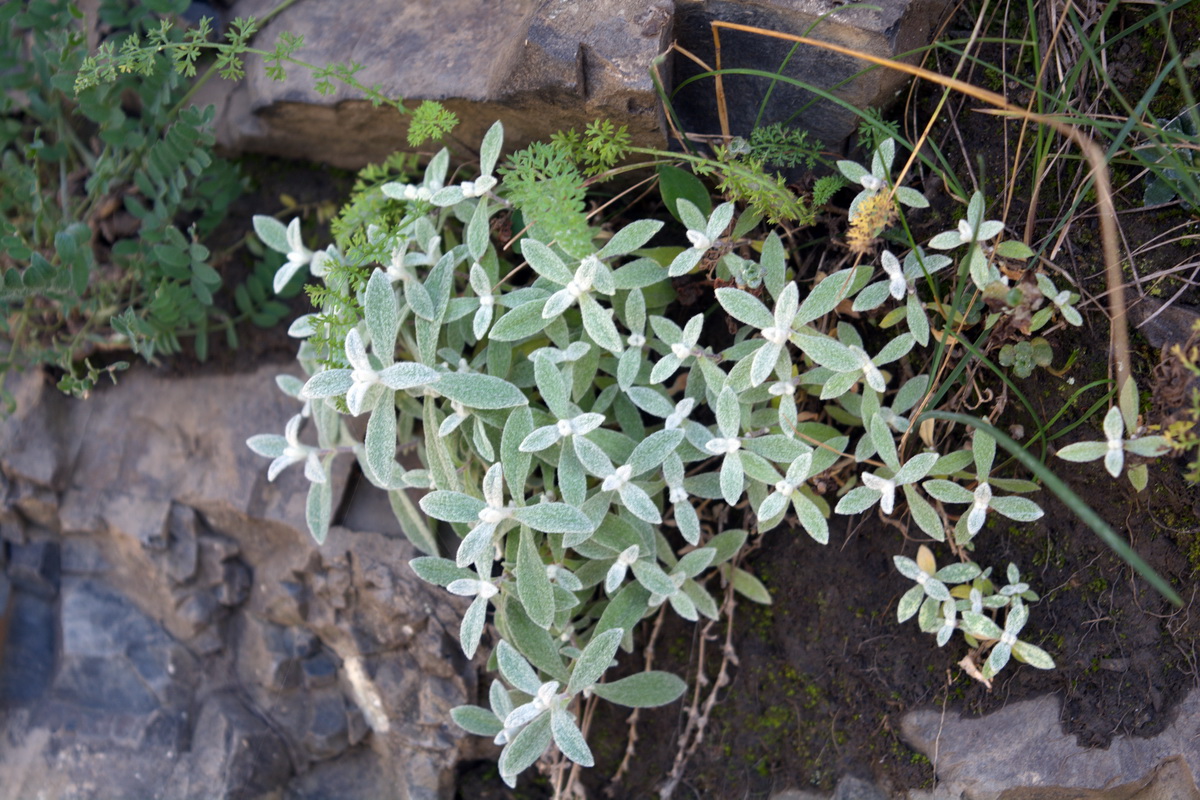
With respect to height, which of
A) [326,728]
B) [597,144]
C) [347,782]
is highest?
[597,144]

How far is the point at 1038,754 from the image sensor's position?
5.59 ft

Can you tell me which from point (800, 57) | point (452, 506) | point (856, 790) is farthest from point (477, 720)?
point (800, 57)

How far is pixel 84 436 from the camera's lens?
2.49m

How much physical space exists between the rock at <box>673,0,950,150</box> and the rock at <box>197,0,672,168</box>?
0.48 ft

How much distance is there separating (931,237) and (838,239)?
199 mm

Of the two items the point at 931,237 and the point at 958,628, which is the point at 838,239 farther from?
the point at 958,628

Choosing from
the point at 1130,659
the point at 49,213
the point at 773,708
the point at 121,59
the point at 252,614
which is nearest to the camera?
the point at 1130,659

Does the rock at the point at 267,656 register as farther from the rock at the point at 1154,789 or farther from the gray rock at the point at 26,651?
the rock at the point at 1154,789

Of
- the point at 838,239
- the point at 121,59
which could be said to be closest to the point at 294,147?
the point at 121,59

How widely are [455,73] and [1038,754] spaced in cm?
203

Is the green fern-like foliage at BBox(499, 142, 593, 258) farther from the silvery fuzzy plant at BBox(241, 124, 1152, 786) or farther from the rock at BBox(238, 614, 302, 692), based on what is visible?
the rock at BBox(238, 614, 302, 692)

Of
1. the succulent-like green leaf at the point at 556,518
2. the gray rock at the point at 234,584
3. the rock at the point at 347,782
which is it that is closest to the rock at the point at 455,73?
the succulent-like green leaf at the point at 556,518

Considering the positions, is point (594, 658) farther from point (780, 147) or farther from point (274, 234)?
point (274, 234)

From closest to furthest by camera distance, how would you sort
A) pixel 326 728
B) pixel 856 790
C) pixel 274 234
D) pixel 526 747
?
pixel 526 747
pixel 856 790
pixel 274 234
pixel 326 728
